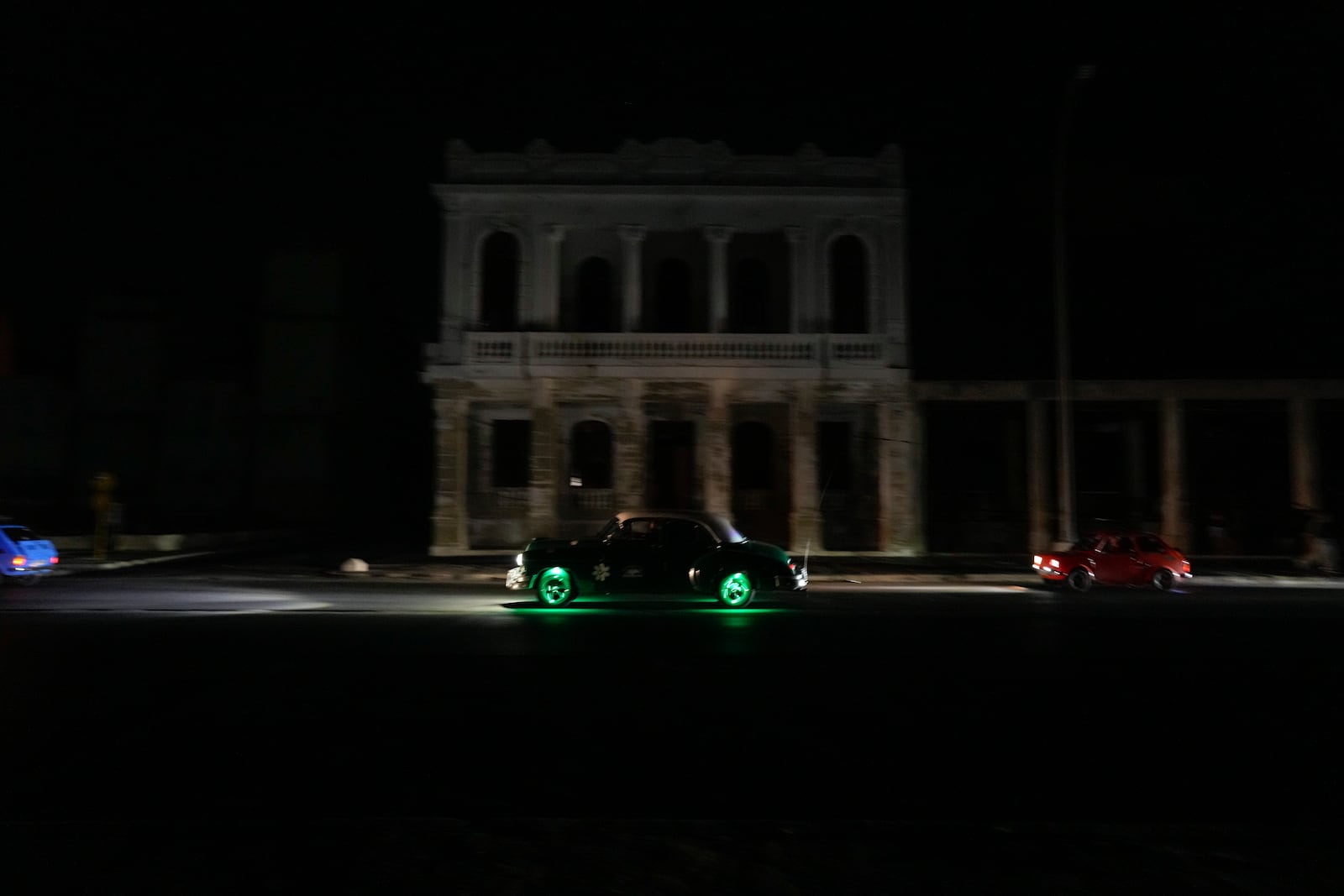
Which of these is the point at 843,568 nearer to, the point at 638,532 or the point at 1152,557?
the point at 1152,557

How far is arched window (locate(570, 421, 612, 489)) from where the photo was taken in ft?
82.6

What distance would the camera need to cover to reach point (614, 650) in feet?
30.6

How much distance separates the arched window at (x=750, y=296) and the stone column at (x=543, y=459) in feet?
20.0

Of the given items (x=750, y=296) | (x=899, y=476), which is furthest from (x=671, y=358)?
(x=899, y=476)

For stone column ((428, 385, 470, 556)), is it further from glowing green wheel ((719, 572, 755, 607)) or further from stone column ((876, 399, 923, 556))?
glowing green wheel ((719, 572, 755, 607))

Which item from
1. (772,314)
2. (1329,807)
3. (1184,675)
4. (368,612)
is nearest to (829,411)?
(772,314)

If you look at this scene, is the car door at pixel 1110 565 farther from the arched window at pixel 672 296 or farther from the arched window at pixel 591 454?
the arched window at pixel 672 296

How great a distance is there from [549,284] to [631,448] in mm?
5331

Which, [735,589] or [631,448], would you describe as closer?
[735,589]

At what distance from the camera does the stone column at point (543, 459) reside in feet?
80.1

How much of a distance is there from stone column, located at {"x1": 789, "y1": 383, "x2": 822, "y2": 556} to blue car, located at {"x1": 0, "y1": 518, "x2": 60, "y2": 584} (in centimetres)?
1787

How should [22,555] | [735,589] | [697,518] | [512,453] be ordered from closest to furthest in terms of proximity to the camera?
[735,589]
[697,518]
[22,555]
[512,453]

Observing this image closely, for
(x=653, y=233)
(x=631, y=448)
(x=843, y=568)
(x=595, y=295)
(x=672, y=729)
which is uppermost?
(x=653, y=233)

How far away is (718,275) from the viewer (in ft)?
81.2
